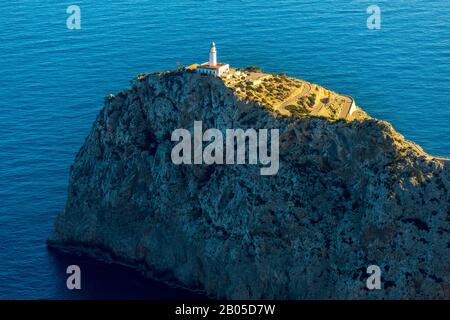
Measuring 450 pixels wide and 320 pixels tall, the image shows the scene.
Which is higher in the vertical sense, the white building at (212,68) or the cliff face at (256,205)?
the white building at (212,68)

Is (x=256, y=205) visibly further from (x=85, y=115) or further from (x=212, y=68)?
(x=85, y=115)

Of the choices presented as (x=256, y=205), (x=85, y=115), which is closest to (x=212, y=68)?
(x=256, y=205)

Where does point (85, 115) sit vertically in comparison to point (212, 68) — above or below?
above

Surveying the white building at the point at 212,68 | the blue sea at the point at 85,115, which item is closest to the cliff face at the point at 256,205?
the white building at the point at 212,68

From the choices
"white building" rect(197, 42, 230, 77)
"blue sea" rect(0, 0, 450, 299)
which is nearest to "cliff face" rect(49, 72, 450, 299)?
"white building" rect(197, 42, 230, 77)

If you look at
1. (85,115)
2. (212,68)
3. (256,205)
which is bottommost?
(256,205)

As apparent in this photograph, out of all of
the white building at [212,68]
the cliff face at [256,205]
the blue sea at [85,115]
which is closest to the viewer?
the cliff face at [256,205]

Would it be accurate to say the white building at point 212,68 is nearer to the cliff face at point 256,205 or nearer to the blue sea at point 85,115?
the cliff face at point 256,205

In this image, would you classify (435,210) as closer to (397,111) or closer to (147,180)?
(147,180)

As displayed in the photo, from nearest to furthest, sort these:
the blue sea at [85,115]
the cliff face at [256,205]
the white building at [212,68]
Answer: the cliff face at [256,205] < the white building at [212,68] < the blue sea at [85,115]

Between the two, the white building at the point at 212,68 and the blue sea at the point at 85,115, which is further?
the blue sea at the point at 85,115
